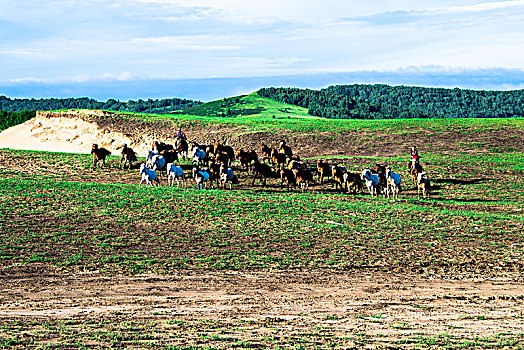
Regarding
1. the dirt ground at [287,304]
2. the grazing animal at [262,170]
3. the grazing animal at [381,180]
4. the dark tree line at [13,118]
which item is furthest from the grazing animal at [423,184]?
the dark tree line at [13,118]

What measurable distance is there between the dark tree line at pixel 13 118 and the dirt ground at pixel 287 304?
300 ft

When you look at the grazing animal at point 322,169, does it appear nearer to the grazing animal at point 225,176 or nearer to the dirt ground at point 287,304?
the grazing animal at point 225,176

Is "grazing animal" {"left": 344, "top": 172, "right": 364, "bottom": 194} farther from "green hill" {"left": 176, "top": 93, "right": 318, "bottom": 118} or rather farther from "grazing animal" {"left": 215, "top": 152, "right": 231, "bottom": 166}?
"green hill" {"left": 176, "top": 93, "right": 318, "bottom": 118}

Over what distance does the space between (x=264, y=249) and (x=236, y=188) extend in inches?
542

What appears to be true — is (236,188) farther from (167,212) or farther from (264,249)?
(264,249)

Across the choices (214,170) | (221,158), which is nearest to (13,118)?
(221,158)

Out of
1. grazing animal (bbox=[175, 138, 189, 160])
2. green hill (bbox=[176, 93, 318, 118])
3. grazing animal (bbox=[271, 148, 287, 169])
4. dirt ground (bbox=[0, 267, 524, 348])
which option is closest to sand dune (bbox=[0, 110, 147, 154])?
grazing animal (bbox=[175, 138, 189, 160])

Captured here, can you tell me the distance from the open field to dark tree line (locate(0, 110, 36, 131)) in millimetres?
70220

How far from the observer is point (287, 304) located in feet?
46.7

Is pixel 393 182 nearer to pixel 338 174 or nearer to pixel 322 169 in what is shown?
pixel 338 174

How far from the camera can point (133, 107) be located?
191 meters

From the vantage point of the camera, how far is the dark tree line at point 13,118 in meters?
101

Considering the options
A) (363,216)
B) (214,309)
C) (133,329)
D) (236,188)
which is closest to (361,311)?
(214,309)

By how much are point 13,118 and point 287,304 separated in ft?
326
